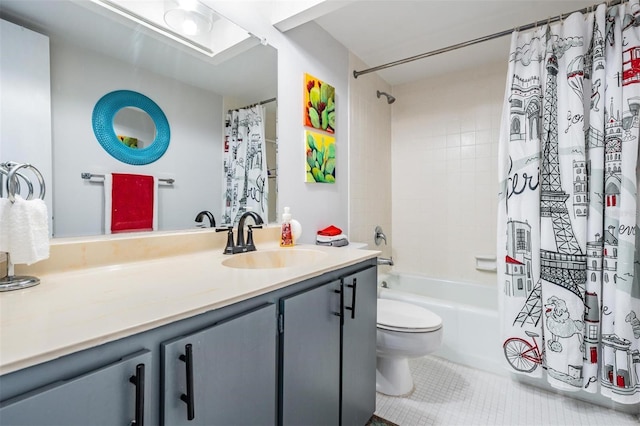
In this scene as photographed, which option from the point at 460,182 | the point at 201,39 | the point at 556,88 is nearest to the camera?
the point at 201,39

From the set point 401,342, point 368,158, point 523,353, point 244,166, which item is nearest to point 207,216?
point 244,166

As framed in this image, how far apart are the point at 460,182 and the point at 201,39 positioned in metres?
2.24

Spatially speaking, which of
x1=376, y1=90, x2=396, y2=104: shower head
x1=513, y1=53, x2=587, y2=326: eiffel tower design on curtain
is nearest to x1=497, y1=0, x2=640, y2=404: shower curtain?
x1=513, y1=53, x2=587, y2=326: eiffel tower design on curtain

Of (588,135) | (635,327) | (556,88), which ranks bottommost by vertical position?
(635,327)

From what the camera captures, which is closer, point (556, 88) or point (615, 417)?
point (615, 417)

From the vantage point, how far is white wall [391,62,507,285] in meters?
2.53

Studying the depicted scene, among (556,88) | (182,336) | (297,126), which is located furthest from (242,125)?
(556,88)

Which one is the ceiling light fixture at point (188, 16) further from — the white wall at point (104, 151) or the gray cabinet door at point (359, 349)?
the gray cabinet door at point (359, 349)

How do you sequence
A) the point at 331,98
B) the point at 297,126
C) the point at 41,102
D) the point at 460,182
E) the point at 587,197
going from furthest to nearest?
the point at 460,182 → the point at 331,98 → the point at 297,126 → the point at 587,197 → the point at 41,102

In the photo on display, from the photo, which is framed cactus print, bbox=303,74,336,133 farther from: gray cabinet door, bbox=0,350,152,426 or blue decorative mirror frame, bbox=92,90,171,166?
gray cabinet door, bbox=0,350,152,426

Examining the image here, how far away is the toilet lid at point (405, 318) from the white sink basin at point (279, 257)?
0.58m

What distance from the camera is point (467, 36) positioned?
2121 mm

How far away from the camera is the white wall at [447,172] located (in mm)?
2527

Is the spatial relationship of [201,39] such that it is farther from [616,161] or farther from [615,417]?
[615,417]
